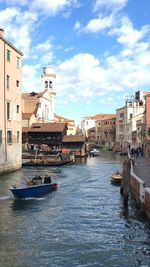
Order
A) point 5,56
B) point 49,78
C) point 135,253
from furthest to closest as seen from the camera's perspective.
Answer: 1. point 49,78
2. point 5,56
3. point 135,253

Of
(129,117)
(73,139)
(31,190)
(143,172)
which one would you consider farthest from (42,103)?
(31,190)

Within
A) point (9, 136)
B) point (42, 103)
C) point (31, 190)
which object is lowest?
point (31, 190)

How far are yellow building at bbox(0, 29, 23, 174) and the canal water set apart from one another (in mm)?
14482

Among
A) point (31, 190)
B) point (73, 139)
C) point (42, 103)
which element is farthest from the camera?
point (42, 103)

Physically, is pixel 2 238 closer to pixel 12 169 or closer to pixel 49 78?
pixel 12 169

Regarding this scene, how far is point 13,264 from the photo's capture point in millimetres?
13914

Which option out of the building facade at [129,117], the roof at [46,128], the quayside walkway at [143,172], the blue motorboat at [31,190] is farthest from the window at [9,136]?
the building facade at [129,117]

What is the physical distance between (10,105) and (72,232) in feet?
91.2

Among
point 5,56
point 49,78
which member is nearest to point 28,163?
point 5,56

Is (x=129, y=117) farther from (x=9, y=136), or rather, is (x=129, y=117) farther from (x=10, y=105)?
(x=9, y=136)

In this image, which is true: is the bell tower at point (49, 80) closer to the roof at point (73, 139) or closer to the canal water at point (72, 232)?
the roof at point (73, 139)

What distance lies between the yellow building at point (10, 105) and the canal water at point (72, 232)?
1448 centimetres

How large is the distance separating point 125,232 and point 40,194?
1021 centimetres

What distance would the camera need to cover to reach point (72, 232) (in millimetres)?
18250
